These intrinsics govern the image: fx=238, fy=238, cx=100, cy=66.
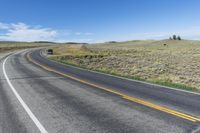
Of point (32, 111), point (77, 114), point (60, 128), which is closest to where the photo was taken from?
point (60, 128)

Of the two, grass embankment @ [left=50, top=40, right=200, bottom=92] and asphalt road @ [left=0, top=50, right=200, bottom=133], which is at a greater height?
asphalt road @ [left=0, top=50, right=200, bottom=133]

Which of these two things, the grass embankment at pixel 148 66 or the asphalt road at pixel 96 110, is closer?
the asphalt road at pixel 96 110

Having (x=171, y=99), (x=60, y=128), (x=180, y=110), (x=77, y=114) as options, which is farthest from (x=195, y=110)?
(x=60, y=128)

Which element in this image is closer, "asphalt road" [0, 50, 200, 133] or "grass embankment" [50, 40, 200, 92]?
"asphalt road" [0, 50, 200, 133]

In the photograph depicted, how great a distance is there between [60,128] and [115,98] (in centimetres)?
382

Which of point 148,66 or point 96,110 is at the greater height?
point 96,110

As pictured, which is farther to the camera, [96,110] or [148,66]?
[148,66]

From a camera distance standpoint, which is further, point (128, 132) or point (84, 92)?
point (84, 92)

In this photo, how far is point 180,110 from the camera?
25.7 feet

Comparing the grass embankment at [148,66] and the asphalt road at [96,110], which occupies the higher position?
the asphalt road at [96,110]

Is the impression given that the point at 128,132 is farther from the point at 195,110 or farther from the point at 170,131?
the point at 195,110

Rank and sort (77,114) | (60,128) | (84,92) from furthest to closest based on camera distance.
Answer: (84,92) < (77,114) < (60,128)

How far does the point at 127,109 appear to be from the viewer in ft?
26.8

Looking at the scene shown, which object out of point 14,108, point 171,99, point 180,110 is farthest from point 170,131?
point 14,108
